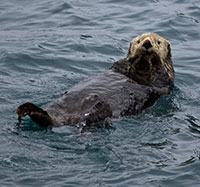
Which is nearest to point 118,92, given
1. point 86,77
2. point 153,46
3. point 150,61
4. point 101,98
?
point 101,98

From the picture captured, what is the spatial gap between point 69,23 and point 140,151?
6242 mm

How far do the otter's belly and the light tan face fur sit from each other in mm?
429

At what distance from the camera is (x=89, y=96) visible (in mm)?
5941

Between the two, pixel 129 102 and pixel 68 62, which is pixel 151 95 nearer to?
pixel 129 102

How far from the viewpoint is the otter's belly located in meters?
5.84

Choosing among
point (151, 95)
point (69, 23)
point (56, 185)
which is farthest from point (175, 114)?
point (69, 23)

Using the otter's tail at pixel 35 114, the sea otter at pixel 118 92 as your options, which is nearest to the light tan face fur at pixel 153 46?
the sea otter at pixel 118 92

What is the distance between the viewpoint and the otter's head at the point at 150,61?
→ 22.7 ft

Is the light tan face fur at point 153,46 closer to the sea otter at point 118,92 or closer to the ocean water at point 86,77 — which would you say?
the sea otter at point 118,92

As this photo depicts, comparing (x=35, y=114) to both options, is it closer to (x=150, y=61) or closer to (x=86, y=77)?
(x=150, y=61)

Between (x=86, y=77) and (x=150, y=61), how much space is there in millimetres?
1549

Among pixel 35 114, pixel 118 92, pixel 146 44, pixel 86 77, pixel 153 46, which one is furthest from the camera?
pixel 86 77

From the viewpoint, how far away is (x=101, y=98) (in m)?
6.17

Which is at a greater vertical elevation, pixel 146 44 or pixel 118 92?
pixel 146 44
